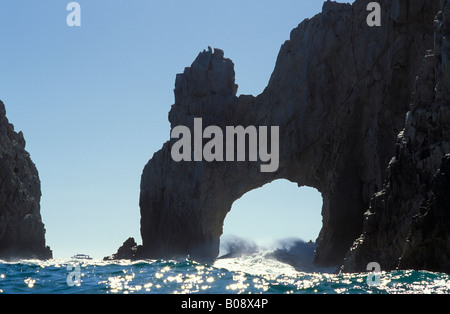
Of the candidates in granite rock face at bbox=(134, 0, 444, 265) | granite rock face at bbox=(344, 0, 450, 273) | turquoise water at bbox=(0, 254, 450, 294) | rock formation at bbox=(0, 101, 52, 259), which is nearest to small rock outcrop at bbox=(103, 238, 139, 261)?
granite rock face at bbox=(134, 0, 444, 265)

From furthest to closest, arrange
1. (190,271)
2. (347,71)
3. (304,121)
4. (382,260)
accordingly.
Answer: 1. (304,121)
2. (347,71)
3. (382,260)
4. (190,271)

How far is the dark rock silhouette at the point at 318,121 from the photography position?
168ft

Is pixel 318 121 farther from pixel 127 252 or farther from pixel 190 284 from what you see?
pixel 190 284

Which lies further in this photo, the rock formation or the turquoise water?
the rock formation

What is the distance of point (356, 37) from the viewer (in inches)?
2301

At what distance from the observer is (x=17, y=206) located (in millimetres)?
76812

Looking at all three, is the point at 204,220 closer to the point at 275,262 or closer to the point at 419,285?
the point at 275,262

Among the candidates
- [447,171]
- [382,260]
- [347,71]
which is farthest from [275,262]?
[447,171]

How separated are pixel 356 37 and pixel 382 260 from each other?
30.0m

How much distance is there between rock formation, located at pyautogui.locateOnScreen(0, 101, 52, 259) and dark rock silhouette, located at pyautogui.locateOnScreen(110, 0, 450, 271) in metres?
15.5

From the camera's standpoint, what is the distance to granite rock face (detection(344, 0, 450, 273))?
27.7m

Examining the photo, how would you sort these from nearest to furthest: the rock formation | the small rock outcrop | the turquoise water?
the turquoise water
the small rock outcrop
the rock formation

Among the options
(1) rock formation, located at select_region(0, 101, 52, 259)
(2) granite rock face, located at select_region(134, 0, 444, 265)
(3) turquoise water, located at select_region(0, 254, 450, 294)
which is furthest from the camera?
(1) rock formation, located at select_region(0, 101, 52, 259)

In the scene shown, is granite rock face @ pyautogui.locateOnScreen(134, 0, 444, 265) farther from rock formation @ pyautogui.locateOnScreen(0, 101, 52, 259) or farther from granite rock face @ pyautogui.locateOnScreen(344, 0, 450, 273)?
rock formation @ pyautogui.locateOnScreen(0, 101, 52, 259)
